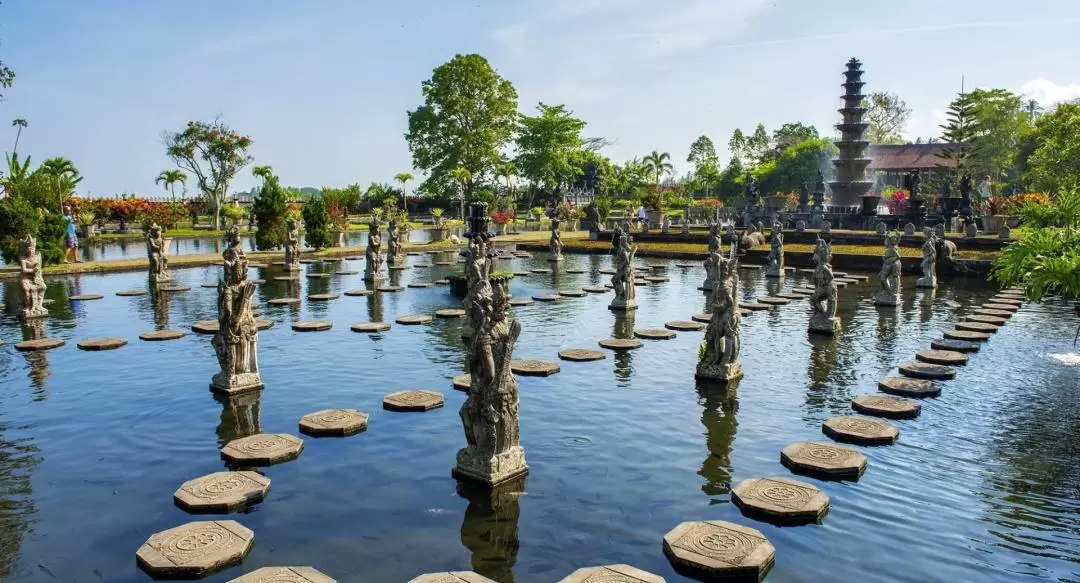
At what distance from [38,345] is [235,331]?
712 cm

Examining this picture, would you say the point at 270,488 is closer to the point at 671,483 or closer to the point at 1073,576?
the point at 671,483

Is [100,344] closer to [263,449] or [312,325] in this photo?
[312,325]

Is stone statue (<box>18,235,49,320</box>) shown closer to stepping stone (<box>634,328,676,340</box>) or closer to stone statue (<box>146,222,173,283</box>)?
stone statue (<box>146,222,173,283</box>)

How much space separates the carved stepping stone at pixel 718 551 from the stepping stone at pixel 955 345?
37.0ft

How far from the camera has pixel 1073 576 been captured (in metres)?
7.46

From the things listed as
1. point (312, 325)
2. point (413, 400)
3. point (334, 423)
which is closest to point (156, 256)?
point (312, 325)

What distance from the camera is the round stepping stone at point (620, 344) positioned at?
17531 millimetres

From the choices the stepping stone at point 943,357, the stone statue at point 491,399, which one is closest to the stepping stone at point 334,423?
the stone statue at point 491,399

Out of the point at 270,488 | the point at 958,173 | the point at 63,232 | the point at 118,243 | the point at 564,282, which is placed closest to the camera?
the point at 270,488

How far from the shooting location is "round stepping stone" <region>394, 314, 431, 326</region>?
20688mm

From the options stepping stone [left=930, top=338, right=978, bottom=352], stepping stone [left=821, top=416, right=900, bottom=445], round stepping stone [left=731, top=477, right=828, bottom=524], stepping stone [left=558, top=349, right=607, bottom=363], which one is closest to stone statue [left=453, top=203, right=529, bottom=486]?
round stepping stone [left=731, top=477, right=828, bottom=524]

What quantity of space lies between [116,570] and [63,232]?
99.6 ft

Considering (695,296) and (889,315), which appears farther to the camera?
(695,296)

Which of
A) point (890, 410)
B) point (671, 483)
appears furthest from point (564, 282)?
point (671, 483)
